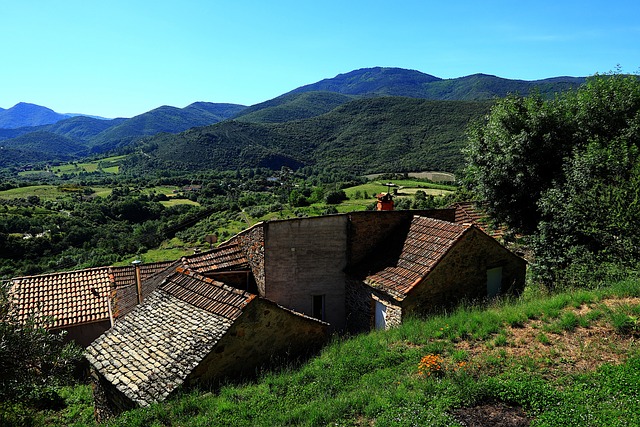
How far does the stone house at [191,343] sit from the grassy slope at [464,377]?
653 mm

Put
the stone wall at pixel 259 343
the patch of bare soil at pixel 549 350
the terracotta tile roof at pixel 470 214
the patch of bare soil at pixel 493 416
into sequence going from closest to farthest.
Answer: the patch of bare soil at pixel 493 416 < the patch of bare soil at pixel 549 350 < the stone wall at pixel 259 343 < the terracotta tile roof at pixel 470 214

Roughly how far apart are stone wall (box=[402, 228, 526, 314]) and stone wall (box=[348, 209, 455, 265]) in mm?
2411

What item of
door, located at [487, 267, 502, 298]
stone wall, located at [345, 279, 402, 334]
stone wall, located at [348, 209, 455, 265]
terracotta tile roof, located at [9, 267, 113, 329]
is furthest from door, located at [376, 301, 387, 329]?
terracotta tile roof, located at [9, 267, 113, 329]

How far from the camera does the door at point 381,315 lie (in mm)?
11969

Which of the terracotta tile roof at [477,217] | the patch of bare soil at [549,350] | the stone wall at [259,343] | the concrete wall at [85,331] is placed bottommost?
the concrete wall at [85,331]

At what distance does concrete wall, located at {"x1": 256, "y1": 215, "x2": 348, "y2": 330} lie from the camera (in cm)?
1334

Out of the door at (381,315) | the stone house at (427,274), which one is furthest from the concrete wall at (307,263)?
the door at (381,315)

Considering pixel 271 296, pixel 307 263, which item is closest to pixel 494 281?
pixel 307 263

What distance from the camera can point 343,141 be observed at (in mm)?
Answer: 146375

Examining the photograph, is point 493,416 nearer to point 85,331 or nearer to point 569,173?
point 569,173

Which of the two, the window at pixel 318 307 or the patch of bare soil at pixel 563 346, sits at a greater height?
the patch of bare soil at pixel 563 346

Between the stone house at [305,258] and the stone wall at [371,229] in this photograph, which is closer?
the stone house at [305,258]

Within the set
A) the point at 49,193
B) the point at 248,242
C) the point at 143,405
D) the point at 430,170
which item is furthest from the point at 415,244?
the point at 49,193

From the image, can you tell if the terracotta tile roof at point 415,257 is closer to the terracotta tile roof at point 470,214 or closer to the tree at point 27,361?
the terracotta tile roof at point 470,214
